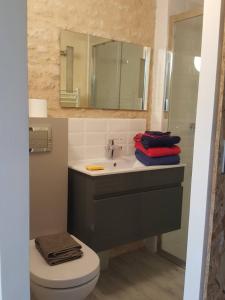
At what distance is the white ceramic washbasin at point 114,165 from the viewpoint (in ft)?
6.92

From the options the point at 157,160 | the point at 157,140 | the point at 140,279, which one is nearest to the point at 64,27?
the point at 157,140

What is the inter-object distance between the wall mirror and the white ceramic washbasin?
467 mm

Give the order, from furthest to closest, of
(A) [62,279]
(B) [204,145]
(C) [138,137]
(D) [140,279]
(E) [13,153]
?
(C) [138,137] → (D) [140,279] → (A) [62,279] → (B) [204,145] → (E) [13,153]

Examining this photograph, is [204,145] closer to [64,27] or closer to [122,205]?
[122,205]

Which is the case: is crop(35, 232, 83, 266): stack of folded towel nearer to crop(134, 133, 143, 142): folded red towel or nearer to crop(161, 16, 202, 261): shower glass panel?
crop(134, 133, 143, 142): folded red towel

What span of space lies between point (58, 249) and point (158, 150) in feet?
3.68

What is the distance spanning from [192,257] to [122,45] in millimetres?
1879

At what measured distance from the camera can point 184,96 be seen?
8.77 feet

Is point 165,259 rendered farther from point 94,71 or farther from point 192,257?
point 94,71

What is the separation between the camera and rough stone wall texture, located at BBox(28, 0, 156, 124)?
2.15 m

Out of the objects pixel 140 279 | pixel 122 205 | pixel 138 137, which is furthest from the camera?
pixel 138 137

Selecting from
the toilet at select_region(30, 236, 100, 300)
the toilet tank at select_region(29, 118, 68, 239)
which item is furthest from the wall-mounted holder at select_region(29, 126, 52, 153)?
the toilet at select_region(30, 236, 100, 300)

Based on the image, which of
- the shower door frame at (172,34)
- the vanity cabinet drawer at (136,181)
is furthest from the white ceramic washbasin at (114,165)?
the shower door frame at (172,34)

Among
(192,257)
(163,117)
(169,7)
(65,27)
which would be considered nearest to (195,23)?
(169,7)
